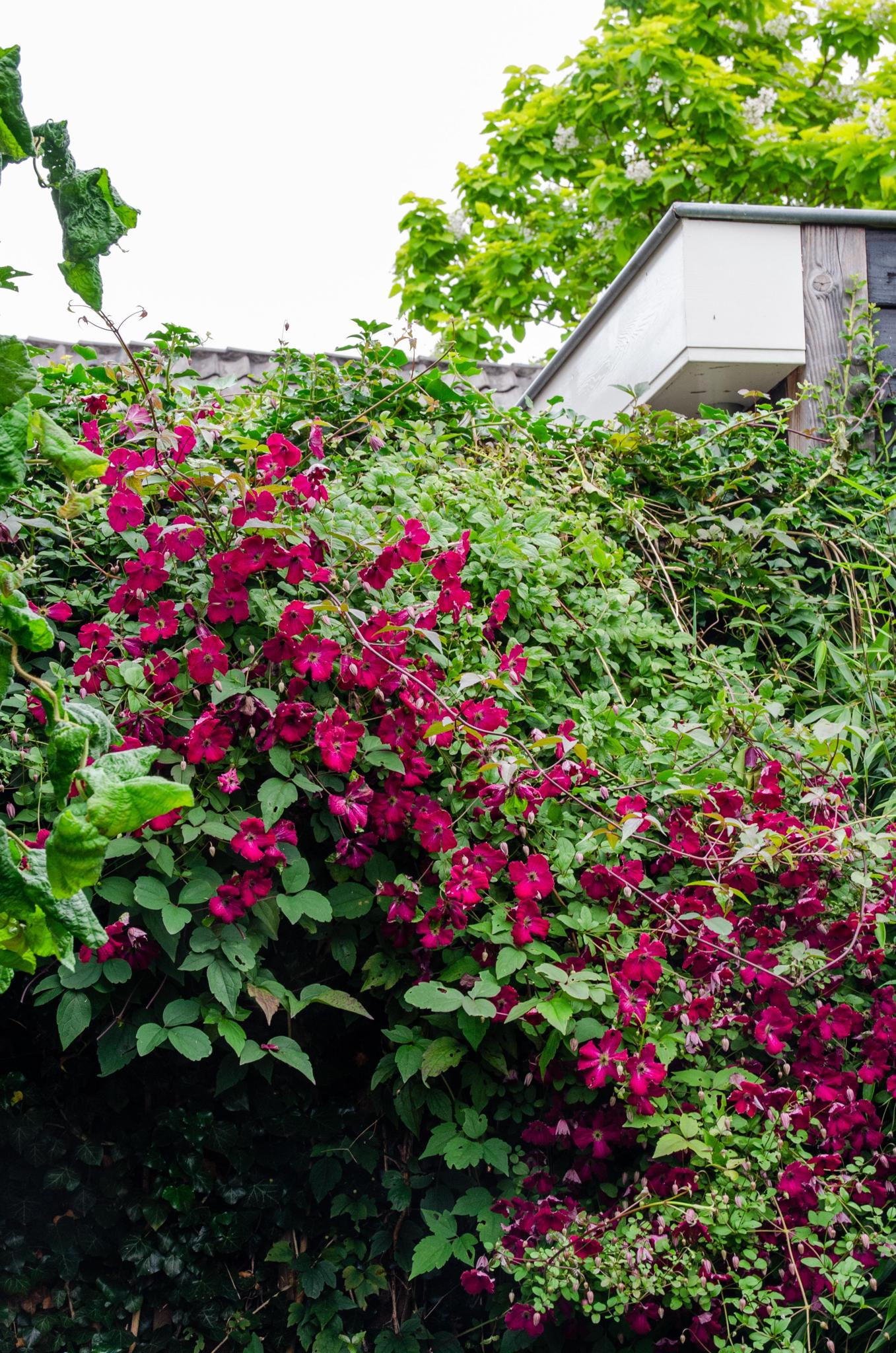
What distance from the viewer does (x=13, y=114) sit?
0.86m

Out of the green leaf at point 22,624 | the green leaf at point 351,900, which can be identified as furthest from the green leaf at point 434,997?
the green leaf at point 22,624

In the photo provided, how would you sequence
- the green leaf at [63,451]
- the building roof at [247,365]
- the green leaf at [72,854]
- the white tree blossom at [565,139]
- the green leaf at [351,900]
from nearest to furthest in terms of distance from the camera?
the green leaf at [72,854]
the green leaf at [63,451]
the green leaf at [351,900]
the building roof at [247,365]
the white tree blossom at [565,139]

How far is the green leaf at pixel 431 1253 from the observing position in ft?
5.23

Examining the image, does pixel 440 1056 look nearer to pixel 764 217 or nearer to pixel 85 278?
pixel 85 278

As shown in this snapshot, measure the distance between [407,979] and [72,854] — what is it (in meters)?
1.22

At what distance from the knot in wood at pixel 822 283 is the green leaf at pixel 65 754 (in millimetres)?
3129

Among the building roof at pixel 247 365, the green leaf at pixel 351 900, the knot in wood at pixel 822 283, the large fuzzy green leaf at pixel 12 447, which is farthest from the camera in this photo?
the building roof at pixel 247 365

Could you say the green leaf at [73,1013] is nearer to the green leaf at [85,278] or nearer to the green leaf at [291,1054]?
the green leaf at [291,1054]

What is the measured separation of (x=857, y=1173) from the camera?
163cm

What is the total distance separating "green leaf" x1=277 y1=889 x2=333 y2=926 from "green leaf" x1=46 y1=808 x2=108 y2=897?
0.88m

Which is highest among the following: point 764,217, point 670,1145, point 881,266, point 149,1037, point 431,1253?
point 764,217

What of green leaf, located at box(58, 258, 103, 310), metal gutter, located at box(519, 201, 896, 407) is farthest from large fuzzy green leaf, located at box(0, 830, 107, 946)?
metal gutter, located at box(519, 201, 896, 407)

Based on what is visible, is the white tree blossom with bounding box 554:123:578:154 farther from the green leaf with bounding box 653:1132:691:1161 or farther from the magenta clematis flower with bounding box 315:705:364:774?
the green leaf with bounding box 653:1132:691:1161

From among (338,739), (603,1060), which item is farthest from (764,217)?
(603,1060)
